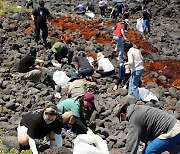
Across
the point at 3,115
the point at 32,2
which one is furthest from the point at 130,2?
the point at 3,115

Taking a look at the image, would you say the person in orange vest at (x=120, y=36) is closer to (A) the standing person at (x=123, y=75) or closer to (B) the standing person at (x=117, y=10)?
(A) the standing person at (x=123, y=75)

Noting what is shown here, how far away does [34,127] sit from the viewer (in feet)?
23.4

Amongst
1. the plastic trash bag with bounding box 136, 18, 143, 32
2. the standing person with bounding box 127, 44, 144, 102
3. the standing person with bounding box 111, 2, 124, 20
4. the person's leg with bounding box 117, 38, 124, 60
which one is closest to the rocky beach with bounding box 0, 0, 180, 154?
the standing person with bounding box 127, 44, 144, 102

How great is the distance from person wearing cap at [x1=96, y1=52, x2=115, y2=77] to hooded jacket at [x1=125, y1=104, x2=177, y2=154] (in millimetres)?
7774

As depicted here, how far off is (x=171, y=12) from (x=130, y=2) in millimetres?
8627

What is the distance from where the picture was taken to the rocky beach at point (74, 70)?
9328 mm

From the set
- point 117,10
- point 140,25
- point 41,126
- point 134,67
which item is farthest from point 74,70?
point 117,10

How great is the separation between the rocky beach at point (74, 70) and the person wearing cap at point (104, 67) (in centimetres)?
21

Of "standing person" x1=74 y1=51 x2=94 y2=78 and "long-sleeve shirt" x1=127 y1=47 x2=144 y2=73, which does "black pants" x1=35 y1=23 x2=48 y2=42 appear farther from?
"long-sleeve shirt" x1=127 y1=47 x2=144 y2=73

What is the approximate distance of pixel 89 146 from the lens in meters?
6.22

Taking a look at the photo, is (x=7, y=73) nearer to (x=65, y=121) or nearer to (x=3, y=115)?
(x=3, y=115)

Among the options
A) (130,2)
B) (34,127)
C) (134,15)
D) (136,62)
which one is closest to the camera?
(34,127)

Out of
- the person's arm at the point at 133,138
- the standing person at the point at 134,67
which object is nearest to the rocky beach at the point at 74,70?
the standing person at the point at 134,67

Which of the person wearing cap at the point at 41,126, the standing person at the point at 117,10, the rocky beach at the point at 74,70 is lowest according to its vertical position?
the standing person at the point at 117,10
